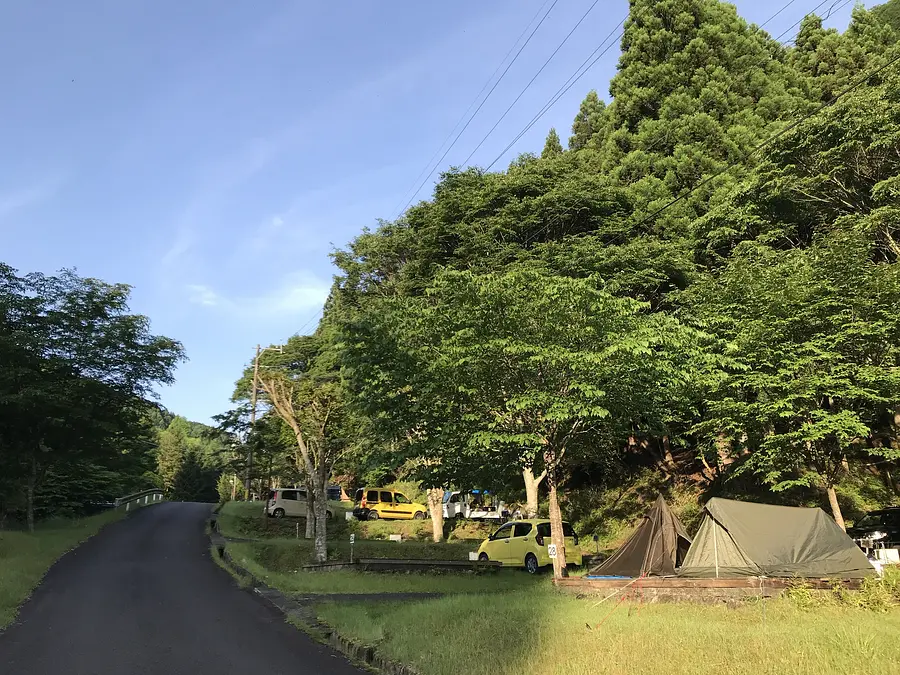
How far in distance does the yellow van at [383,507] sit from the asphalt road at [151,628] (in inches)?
502

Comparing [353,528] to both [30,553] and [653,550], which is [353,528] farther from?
[653,550]

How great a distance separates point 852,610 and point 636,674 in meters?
5.10

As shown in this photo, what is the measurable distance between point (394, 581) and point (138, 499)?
33.6 metres

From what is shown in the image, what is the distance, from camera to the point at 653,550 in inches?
522

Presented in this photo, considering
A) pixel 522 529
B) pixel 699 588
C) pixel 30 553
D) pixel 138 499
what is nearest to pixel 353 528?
pixel 522 529

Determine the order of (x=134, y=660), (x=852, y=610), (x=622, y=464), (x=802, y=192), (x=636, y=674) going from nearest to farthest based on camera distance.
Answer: (x=636, y=674) → (x=134, y=660) → (x=852, y=610) → (x=802, y=192) → (x=622, y=464)

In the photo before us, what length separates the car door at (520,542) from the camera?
17.9 metres

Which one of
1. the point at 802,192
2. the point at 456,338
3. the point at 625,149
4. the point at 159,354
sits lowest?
the point at 456,338

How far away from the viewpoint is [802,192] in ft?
74.8

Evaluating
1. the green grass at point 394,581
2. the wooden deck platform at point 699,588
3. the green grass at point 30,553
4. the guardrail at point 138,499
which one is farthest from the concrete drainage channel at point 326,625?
the guardrail at point 138,499

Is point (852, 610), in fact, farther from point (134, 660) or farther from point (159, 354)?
point (159, 354)

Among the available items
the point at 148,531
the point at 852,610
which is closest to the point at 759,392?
the point at 852,610

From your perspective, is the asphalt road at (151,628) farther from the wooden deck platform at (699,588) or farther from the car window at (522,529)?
the car window at (522,529)

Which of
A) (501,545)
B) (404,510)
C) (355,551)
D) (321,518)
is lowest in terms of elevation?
(355,551)
